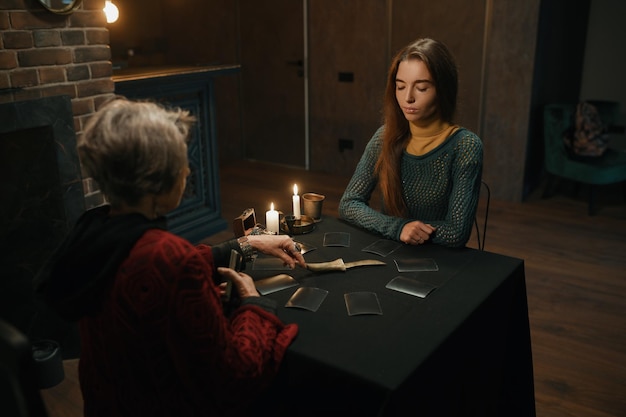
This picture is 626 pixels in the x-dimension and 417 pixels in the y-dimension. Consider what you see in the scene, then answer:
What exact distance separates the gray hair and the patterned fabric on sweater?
3.3 inches

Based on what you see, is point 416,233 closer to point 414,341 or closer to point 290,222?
point 290,222

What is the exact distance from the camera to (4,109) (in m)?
2.20

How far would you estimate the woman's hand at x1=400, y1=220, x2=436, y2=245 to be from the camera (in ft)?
6.19

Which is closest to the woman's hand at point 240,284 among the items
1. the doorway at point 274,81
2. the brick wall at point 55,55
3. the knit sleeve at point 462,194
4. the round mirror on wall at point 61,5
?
the knit sleeve at point 462,194

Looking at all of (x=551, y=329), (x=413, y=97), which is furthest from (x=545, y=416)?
(x=413, y=97)

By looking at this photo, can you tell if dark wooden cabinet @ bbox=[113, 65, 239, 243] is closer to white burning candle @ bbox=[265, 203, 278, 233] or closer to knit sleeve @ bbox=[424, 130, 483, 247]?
white burning candle @ bbox=[265, 203, 278, 233]

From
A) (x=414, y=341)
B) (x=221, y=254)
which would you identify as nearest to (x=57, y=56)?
(x=221, y=254)

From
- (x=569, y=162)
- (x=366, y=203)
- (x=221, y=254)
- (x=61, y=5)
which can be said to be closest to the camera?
(x=221, y=254)

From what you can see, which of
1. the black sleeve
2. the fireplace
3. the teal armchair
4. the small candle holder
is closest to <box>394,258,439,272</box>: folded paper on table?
the small candle holder

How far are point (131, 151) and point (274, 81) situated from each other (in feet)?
16.0

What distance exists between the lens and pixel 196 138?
3.84m

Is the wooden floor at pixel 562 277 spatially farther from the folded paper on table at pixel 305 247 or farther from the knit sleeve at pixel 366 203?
the folded paper on table at pixel 305 247

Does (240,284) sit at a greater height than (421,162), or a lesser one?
lesser

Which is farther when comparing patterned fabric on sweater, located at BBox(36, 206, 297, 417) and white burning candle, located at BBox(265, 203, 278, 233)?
white burning candle, located at BBox(265, 203, 278, 233)
